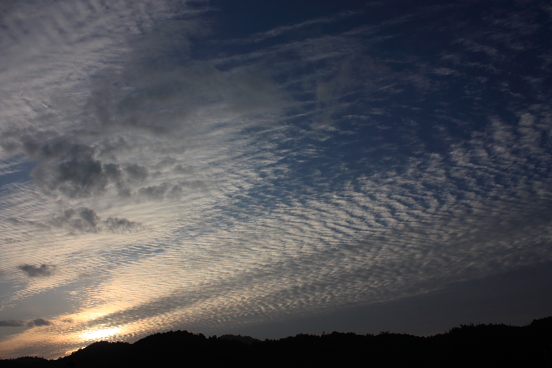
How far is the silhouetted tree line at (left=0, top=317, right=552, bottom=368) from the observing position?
37.5 m

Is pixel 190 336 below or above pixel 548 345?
above

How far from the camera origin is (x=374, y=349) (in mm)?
43812

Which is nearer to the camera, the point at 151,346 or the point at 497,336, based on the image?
the point at 497,336

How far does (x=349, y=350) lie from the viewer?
1746 inches

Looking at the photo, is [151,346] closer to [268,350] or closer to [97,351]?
[97,351]

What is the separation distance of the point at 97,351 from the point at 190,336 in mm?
16195

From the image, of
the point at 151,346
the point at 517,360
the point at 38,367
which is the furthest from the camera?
the point at 38,367

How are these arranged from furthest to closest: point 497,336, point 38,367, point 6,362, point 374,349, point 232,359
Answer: point 6,362, point 38,367, point 232,359, point 374,349, point 497,336

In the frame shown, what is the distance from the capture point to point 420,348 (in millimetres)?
42656

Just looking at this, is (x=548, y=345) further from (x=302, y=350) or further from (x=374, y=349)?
(x=302, y=350)

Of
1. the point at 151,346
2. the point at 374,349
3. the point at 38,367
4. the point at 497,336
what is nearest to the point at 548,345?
the point at 497,336

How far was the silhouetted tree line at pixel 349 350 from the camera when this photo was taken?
3750cm

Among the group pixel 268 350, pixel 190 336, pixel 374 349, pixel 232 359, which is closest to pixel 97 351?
pixel 190 336

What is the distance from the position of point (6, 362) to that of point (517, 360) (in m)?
84.5
